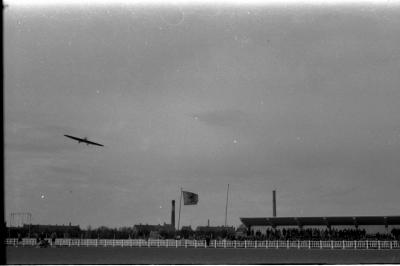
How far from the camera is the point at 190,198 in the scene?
203 ft

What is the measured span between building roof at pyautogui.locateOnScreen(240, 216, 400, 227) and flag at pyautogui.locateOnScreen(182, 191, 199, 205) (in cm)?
628

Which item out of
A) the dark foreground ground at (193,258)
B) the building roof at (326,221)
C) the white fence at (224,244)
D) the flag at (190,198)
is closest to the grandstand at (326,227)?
the building roof at (326,221)

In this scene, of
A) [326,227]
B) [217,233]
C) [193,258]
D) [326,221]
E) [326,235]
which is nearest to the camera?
[193,258]

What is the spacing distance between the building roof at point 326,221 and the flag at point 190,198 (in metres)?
6.28

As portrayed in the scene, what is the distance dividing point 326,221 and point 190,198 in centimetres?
1431

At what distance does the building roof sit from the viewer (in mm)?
51884

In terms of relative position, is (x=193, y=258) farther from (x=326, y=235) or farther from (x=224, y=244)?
(x=326, y=235)

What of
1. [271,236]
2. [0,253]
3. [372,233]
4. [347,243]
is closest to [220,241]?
[271,236]

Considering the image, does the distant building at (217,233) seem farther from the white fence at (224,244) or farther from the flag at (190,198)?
the flag at (190,198)

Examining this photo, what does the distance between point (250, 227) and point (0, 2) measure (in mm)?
55210

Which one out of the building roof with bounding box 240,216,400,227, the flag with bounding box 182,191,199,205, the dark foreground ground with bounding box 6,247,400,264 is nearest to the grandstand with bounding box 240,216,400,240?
the building roof with bounding box 240,216,400,227

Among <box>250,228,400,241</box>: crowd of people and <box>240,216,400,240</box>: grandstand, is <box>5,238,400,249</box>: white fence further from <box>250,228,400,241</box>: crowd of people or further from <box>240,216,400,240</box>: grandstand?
<box>240,216,400,240</box>: grandstand

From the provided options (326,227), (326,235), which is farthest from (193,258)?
(326,227)

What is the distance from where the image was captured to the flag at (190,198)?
2432 inches
